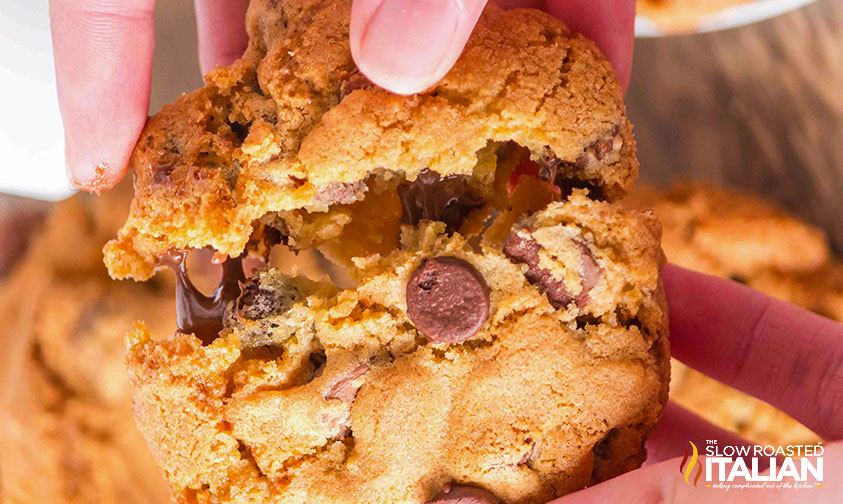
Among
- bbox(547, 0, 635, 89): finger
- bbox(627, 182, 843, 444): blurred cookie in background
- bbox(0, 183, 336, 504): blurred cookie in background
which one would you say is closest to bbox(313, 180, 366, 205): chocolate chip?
bbox(547, 0, 635, 89): finger

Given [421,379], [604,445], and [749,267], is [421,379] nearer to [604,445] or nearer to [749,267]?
[604,445]

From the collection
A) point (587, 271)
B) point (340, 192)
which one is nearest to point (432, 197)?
point (340, 192)

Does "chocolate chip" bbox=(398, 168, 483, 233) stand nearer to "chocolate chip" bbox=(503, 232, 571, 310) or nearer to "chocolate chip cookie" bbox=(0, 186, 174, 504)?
"chocolate chip" bbox=(503, 232, 571, 310)

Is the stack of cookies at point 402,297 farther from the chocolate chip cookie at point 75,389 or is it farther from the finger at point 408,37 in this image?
the chocolate chip cookie at point 75,389

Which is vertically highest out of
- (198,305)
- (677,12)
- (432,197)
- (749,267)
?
(677,12)

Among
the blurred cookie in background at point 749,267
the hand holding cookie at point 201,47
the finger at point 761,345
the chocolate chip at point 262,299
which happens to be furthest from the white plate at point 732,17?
the chocolate chip at point 262,299

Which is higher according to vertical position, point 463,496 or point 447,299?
point 447,299
